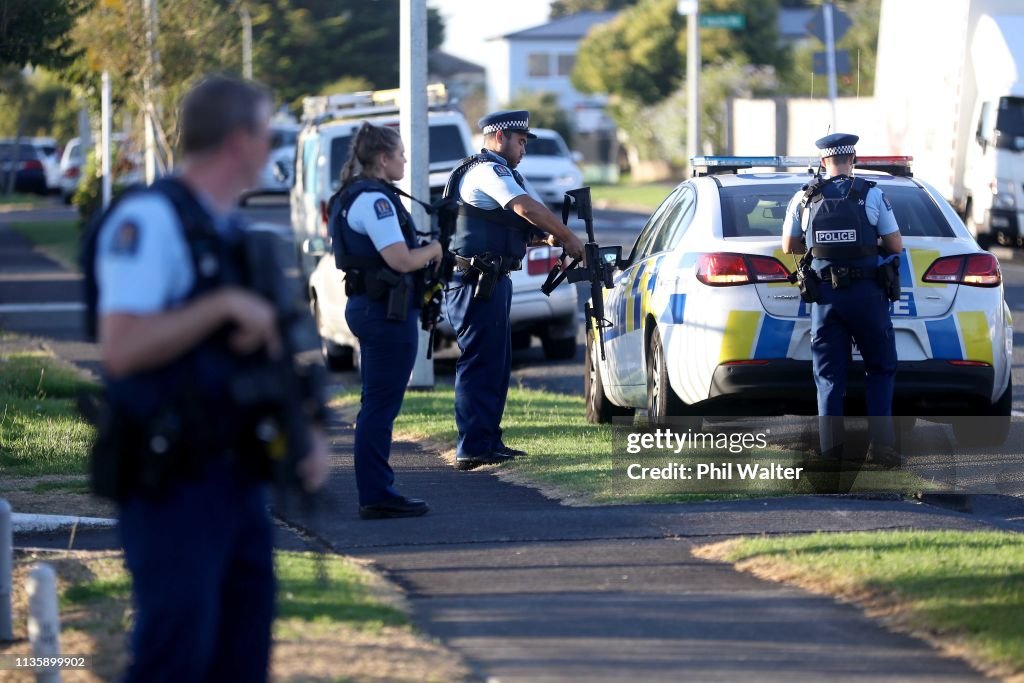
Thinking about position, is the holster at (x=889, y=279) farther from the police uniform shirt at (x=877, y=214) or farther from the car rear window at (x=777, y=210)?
the car rear window at (x=777, y=210)

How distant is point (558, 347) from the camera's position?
15.1 metres

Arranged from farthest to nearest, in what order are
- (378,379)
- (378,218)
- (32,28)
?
→ (32,28), (378,379), (378,218)

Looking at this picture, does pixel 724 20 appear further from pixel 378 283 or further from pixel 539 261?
pixel 378 283

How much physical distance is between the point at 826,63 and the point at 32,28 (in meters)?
10.8

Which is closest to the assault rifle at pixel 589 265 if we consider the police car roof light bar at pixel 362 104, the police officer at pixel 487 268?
the police officer at pixel 487 268

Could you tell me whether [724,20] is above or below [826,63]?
above

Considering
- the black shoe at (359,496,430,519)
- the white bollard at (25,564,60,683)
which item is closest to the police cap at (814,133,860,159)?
the black shoe at (359,496,430,519)

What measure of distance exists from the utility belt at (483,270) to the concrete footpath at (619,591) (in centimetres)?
100

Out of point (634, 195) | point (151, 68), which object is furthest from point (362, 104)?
point (634, 195)

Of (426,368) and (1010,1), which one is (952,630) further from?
(1010,1)

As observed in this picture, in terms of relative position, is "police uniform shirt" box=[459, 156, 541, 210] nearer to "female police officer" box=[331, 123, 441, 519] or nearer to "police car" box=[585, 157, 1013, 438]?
"police car" box=[585, 157, 1013, 438]

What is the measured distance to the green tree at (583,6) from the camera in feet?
364

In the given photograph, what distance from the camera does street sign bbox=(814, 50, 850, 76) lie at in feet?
64.8

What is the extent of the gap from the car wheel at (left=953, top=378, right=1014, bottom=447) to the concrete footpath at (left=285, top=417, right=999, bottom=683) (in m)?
1.70
